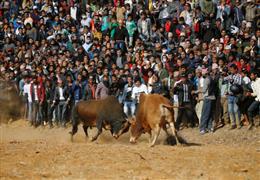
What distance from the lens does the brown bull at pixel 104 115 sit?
74.4 ft

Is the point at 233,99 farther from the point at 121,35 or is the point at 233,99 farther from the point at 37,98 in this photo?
the point at 37,98

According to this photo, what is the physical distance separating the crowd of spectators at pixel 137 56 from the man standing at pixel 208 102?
0.09ft

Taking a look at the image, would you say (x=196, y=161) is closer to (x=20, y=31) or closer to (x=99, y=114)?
(x=99, y=114)

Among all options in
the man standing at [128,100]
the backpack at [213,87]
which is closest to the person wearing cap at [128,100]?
the man standing at [128,100]

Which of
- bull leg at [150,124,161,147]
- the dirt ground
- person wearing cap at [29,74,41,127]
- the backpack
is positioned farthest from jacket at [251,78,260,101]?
person wearing cap at [29,74,41,127]

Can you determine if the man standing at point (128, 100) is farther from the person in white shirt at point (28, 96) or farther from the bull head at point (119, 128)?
the person in white shirt at point (28, 96)

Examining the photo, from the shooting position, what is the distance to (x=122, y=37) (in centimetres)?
2742

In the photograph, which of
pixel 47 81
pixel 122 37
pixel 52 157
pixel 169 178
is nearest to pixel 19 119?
pixel 47 81

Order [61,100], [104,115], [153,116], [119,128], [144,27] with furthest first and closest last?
[144,27] < [61,100] < [104,115] < [119,128] < [153,116]

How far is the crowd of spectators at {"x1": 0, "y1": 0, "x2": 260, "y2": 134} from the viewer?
77.3ft

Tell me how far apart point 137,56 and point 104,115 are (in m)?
3.44

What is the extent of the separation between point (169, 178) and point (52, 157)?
2881 mm

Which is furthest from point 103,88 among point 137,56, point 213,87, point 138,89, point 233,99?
point 233,99

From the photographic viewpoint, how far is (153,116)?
66.9ft
